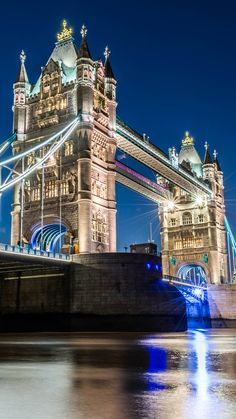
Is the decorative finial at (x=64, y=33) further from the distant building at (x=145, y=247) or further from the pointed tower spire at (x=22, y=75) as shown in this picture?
the distant building at (x=145, y=247)

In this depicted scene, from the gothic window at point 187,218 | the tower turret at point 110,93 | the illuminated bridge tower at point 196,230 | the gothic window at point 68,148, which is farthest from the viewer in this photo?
the gothic window at point 187,218

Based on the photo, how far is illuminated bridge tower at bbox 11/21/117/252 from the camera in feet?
157

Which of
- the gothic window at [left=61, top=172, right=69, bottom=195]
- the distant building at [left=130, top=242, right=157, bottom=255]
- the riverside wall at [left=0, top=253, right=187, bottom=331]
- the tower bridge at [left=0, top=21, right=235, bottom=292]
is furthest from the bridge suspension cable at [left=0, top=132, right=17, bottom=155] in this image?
the distant building at [left=130, top=242, right=157, bottom=255]

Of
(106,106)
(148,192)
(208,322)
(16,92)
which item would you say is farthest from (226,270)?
(16,92)

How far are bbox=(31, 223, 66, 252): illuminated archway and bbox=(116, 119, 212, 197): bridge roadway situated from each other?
13266mm

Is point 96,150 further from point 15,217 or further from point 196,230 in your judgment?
point 196,230

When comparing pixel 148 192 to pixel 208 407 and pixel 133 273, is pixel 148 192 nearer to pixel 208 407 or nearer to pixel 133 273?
pixel 133 273

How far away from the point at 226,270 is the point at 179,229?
11158 millimetres

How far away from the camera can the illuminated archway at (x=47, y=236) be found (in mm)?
51500

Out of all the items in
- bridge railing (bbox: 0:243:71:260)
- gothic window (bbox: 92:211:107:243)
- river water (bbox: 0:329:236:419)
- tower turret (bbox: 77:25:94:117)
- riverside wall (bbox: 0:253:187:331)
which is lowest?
river water (bbox: 0:329:236:419)

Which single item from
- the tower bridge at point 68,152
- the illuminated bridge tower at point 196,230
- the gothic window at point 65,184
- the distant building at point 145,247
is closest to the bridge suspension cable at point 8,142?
the tower bridge at point 68,152

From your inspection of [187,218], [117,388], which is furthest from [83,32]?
[117,388]

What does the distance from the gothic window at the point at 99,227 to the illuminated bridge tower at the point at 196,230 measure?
3337cm

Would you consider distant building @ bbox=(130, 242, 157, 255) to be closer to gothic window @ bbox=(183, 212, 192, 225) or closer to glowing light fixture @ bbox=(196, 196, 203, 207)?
gothic window @ bbox=(183, 212, 192, 225)
